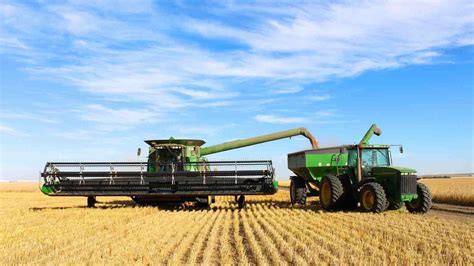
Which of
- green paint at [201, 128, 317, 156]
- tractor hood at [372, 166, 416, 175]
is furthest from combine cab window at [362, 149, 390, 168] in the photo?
green paint at [201, 128, 317, 156]

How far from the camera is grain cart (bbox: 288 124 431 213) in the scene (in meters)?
13.3

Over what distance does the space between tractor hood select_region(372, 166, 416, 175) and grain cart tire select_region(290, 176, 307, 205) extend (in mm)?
3619

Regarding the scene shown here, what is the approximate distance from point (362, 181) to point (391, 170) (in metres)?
0.86

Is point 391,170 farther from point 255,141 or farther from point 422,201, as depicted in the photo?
point 255,141

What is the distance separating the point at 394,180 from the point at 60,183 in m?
9.67

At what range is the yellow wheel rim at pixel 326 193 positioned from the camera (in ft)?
48.0

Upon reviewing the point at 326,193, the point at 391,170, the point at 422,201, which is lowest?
the point at 422,201

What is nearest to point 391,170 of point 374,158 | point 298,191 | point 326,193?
point 374,158

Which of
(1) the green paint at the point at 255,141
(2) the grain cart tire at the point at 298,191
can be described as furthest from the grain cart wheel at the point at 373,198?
(1) the green paint at the point at 255,141

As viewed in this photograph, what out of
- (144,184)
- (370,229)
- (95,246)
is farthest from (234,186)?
(95,246)

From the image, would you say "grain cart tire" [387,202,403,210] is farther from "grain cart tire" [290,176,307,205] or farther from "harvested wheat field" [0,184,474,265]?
"grain cart tire" [290,176,307,205]

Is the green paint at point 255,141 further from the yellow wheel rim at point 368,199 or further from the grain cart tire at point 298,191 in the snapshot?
the yellow wheel rim at point 368,199

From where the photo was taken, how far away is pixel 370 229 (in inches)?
372

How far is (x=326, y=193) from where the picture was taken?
14.9 metres
